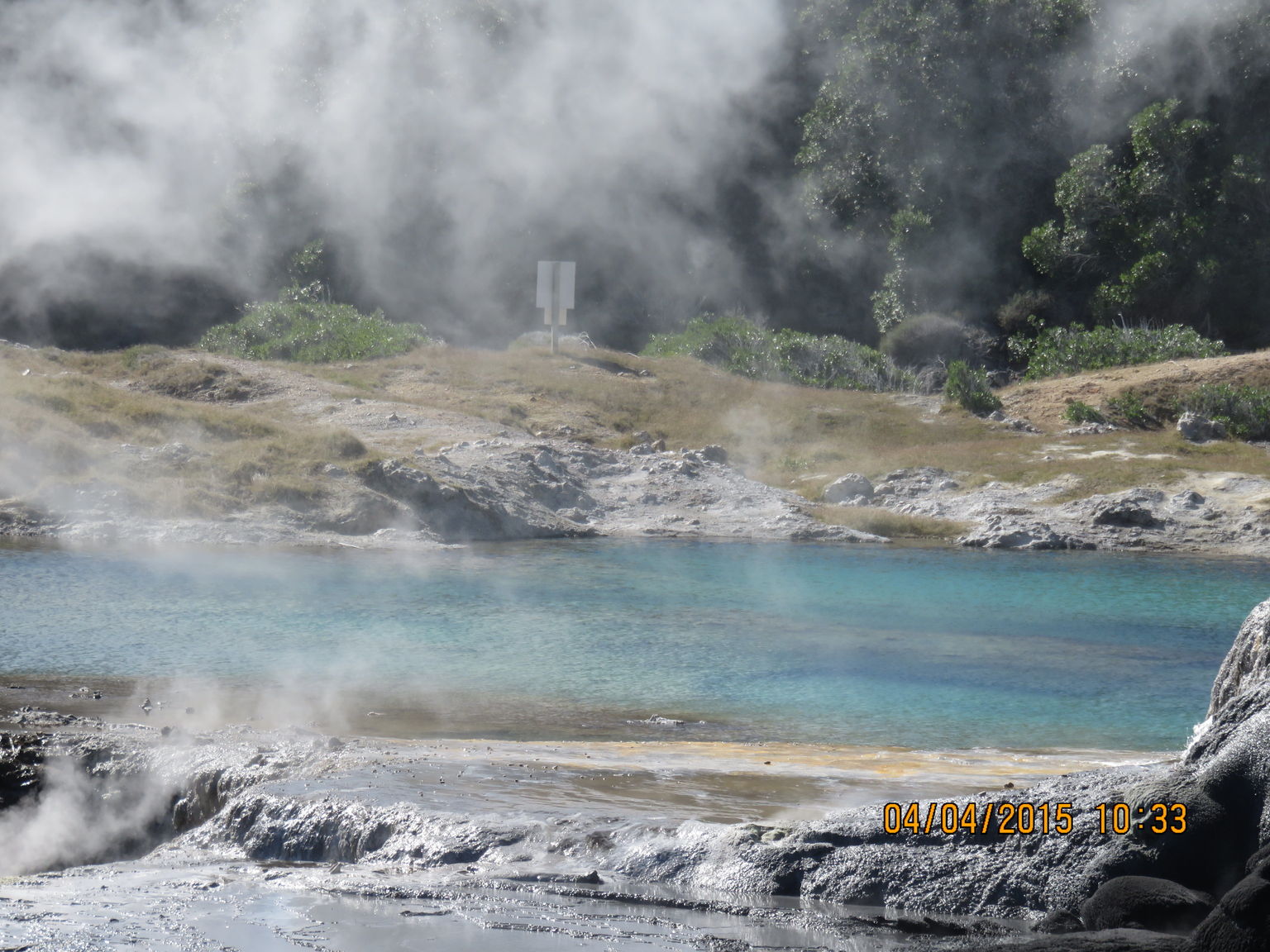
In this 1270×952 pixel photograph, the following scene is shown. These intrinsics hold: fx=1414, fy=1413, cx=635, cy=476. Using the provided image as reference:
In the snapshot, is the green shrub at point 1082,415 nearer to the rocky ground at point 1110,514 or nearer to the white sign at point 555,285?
the rocky ground at point 1110,514

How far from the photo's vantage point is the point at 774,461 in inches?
843

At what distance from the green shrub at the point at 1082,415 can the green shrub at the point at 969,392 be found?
1520mm

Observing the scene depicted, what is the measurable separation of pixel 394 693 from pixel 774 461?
13.4 meters

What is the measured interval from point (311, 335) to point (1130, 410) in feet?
48.5

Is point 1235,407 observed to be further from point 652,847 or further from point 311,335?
point 652,847

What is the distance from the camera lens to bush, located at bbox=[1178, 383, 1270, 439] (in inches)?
839

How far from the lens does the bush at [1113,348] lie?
82.1ft

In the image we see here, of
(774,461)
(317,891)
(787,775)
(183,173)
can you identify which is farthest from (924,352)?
(317,891)

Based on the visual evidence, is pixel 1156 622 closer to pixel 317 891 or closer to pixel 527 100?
pixel 317 891

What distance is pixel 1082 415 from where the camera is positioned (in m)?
22.2

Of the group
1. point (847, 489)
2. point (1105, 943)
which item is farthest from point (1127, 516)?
point (1105, 943)

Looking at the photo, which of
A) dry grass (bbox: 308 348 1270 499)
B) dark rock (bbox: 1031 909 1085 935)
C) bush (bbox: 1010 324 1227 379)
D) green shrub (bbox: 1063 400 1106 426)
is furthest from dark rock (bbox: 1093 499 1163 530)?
dark rock (bbox: 1031 909 1085 935)
